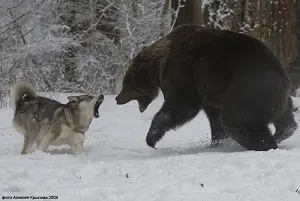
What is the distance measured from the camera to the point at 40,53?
61.1ft

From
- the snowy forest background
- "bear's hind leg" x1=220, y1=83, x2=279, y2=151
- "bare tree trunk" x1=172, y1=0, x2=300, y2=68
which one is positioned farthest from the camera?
the snowy forest background

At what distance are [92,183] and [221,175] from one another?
1.16 m

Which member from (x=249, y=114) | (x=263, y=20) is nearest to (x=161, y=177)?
(x=249, y=114)

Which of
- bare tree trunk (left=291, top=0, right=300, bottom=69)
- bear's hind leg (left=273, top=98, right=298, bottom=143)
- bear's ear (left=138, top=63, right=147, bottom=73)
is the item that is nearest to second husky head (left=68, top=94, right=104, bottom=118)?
bear's ear (left=138, top=63, right=147, bottom=73)

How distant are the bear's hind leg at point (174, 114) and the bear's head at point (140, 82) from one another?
2.50 feet

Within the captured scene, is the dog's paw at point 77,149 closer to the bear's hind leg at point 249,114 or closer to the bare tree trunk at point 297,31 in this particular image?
the bear's hind leg at point 249,114

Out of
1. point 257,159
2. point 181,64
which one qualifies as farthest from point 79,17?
point 257,159

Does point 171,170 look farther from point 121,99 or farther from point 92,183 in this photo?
point 121,99

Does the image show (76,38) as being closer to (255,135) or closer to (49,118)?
(49,118)

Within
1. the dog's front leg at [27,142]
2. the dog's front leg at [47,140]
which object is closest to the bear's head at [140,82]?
the dog's front leg at [47,140]

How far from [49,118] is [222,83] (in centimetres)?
265

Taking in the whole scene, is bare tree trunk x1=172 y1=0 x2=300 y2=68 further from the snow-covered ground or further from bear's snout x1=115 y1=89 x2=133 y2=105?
the snow-covered ground

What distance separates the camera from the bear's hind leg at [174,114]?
288 inches

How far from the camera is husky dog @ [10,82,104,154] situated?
25.5 ft
